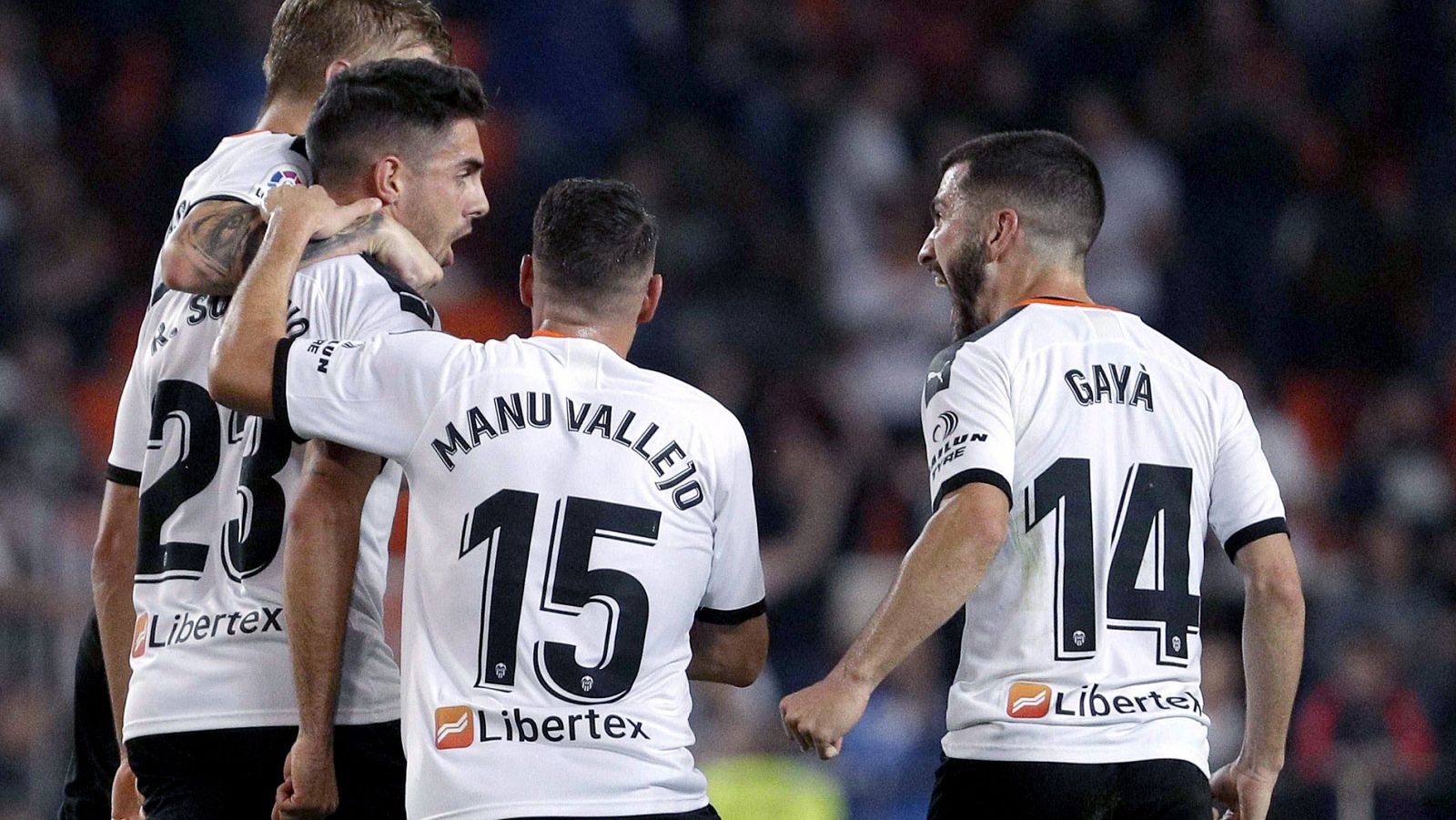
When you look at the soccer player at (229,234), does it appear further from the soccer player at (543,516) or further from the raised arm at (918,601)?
the raised arm at (918,601)

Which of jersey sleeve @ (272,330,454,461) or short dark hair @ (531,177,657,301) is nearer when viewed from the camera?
jersey sleeve @ (272,330,454,461)

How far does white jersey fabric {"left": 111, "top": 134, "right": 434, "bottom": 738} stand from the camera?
3668 millimetres

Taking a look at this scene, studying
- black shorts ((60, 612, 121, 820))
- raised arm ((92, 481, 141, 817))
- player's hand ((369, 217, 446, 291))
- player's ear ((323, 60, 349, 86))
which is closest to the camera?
player's hand ((369, 217, 446, 291))

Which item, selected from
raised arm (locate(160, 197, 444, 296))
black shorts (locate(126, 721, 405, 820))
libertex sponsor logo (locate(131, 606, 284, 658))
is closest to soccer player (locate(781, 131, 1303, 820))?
black shorts (locate(126, 721, 405, 820))

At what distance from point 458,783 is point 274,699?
20.4 inches

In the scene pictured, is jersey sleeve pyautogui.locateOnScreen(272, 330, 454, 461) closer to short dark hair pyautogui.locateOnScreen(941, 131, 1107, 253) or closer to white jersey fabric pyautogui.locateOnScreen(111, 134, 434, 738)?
white jersey fabric pyautogui.locateOnScreen(111, 134, 434, 738)

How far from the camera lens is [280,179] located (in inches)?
156

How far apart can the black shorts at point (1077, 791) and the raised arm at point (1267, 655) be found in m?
0.27

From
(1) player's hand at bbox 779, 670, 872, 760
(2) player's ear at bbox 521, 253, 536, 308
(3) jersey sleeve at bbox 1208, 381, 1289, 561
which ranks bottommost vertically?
(1) player's hand at bbox 779, 670, 872, 760

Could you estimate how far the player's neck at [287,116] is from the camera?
4.25m

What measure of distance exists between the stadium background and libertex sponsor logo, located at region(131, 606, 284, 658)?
5.00 metres

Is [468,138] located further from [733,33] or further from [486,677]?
[733,33]

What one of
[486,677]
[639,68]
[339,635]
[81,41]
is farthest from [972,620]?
[81,41]

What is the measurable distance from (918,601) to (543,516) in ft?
2.58
